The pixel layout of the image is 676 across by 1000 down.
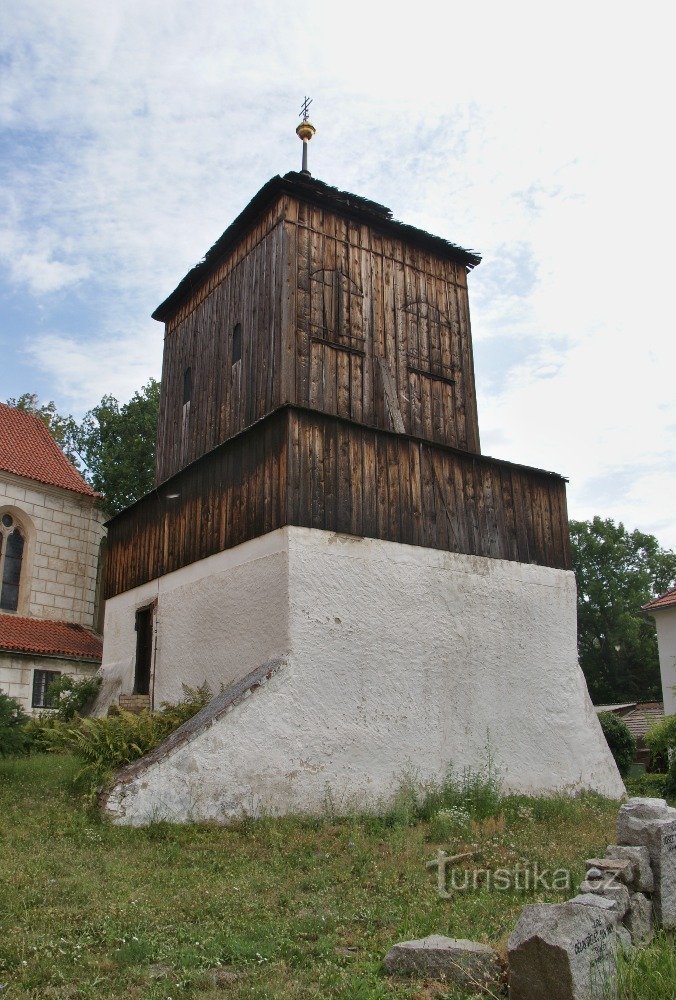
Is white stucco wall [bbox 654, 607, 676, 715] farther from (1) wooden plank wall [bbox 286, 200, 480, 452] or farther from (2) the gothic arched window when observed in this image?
(2) the gothic arched window

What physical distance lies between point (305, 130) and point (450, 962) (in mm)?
17348

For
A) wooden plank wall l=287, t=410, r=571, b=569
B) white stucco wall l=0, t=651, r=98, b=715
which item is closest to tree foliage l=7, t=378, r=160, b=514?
white stucco wall l=0, t=651, r=98, b=715

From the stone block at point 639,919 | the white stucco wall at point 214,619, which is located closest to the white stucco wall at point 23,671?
the white stucco wall at point 214,619

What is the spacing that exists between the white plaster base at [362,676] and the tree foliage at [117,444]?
1547 cm

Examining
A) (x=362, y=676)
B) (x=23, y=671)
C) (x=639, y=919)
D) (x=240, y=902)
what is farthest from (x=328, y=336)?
(x=23, y=671)

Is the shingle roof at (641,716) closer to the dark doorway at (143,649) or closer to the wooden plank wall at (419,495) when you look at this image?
the wooden plank wall at (419,495)

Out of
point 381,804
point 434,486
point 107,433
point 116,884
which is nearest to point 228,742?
point 381,804

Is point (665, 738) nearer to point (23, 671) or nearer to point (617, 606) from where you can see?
point (23, 671)

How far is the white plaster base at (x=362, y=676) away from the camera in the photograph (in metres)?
10.7

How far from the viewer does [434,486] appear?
1416cm

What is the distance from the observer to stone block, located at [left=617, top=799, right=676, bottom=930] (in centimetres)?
653

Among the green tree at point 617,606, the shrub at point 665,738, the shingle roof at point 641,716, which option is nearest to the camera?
the shrub at point 665,738

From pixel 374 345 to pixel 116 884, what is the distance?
11053mm

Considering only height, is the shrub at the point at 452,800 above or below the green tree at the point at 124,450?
below
